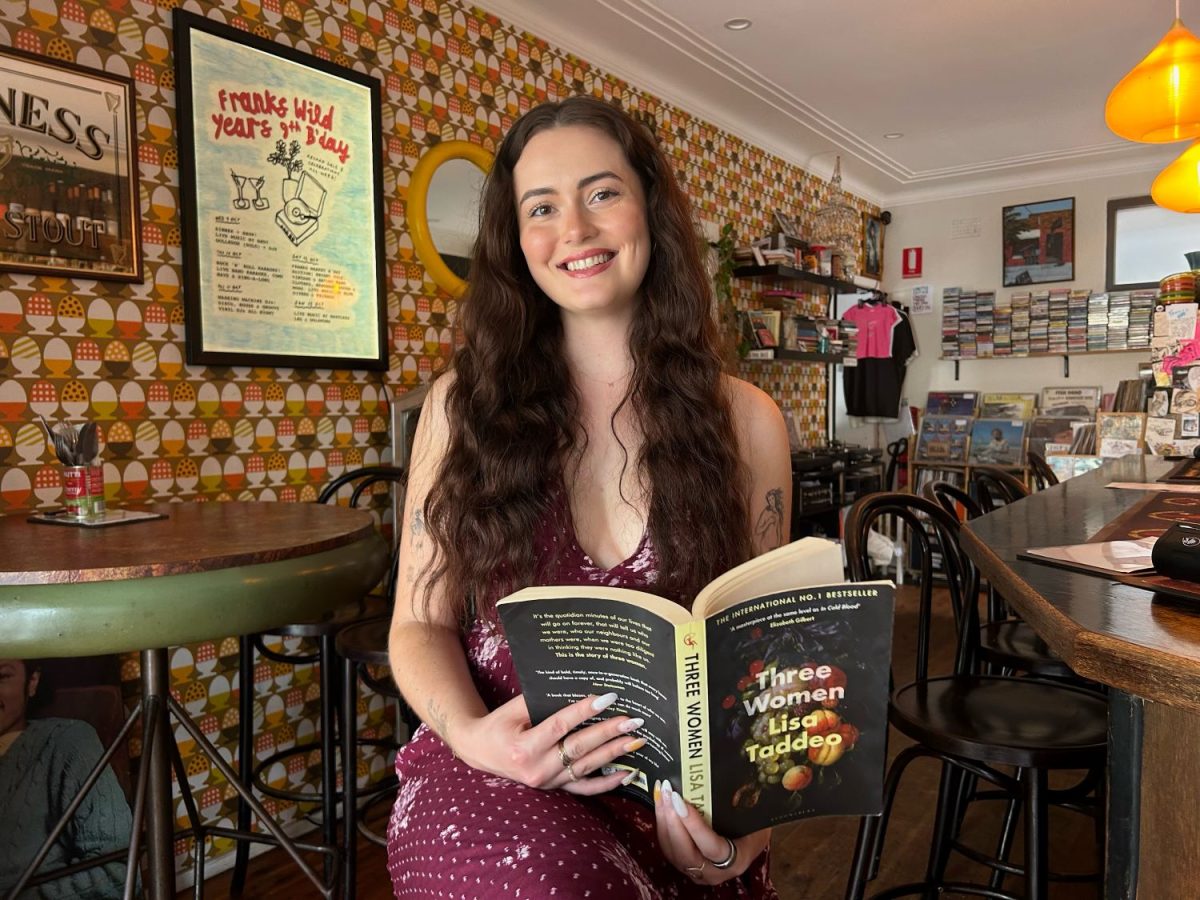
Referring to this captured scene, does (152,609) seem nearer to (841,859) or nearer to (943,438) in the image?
(841,859)

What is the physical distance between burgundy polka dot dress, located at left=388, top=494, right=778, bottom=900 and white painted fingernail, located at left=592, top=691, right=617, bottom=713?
13 cm

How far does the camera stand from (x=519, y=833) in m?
0.85

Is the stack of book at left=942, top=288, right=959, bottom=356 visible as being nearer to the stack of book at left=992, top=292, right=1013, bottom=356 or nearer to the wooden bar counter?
the stack of book at left=992, top=292, right=1013, bottom=356

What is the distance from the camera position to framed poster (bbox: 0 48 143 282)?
189 centimetres

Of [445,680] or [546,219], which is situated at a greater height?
[546,219]

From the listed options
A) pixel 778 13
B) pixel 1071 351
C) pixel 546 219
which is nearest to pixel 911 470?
pixel 1071 351

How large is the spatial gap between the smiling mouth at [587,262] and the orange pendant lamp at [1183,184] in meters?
2.77

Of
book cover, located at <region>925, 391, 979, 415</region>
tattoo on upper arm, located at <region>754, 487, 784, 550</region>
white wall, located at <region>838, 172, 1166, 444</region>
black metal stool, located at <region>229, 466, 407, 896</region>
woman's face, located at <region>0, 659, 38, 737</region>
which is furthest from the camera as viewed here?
book cover, located at <region>925, 391, 979, 415</region>

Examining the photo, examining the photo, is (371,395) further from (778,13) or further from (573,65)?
(778,13)

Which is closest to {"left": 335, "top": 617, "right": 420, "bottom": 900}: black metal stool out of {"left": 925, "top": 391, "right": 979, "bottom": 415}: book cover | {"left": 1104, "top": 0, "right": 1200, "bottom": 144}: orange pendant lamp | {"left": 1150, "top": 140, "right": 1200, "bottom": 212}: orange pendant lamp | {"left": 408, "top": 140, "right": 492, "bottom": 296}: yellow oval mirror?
{"left": 408, "top": 140, "right": 492, "bottom": 296}: yellow oval mirror

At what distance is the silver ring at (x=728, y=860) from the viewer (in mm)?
876

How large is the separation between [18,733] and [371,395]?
1307 mm

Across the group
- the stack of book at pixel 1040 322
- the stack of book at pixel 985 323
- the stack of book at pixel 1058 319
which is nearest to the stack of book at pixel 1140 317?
the stack of book at pixel 1058 319

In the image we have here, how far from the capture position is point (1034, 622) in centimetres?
93
